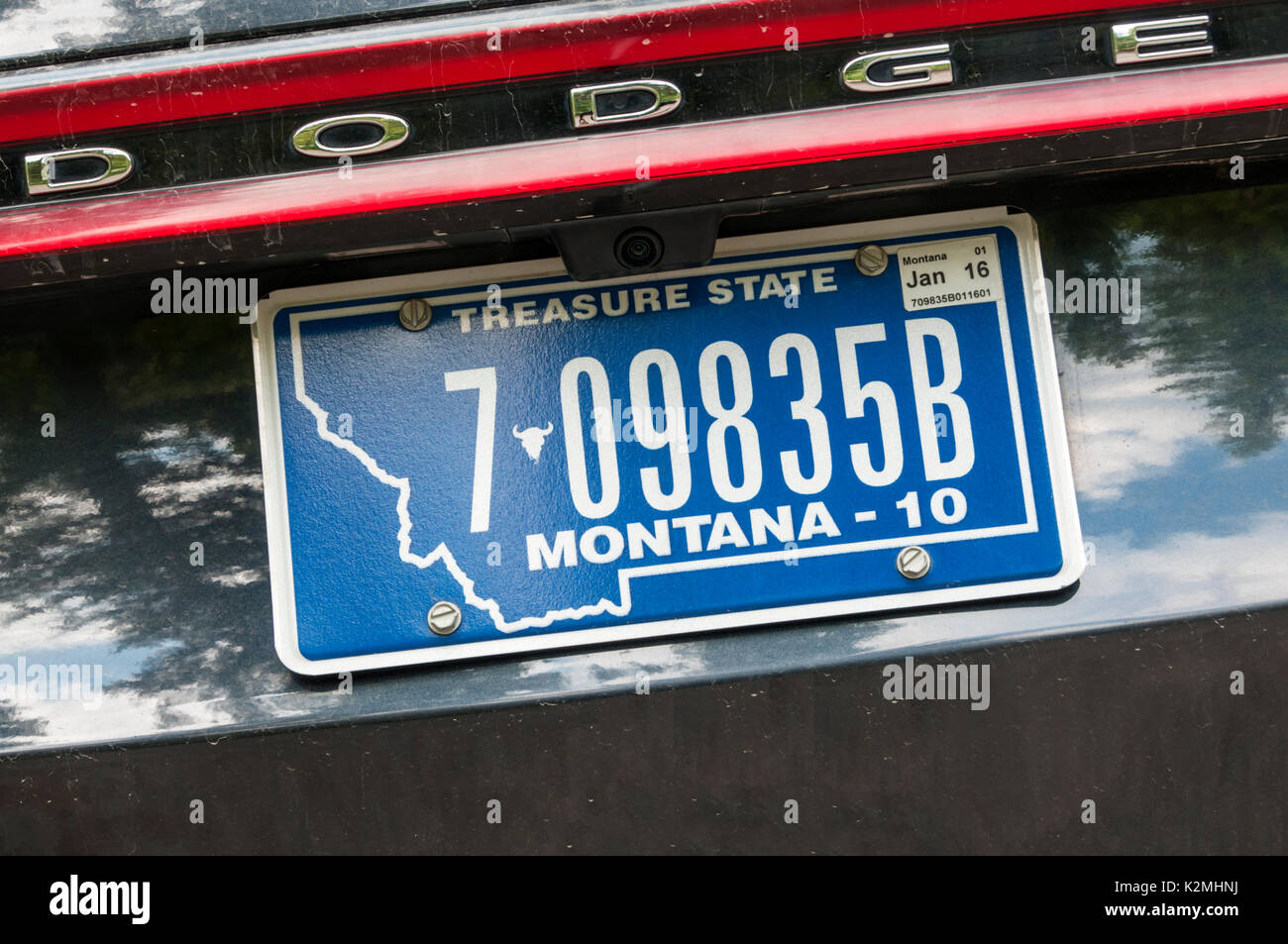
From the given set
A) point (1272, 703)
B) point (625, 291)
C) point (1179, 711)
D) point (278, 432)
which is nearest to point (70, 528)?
point (278, 432)

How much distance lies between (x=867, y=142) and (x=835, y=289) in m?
0.24

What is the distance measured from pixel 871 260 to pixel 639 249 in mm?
331

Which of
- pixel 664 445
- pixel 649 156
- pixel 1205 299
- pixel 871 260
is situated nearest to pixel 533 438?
pixel 664 445

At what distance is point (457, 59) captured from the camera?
1.72 m

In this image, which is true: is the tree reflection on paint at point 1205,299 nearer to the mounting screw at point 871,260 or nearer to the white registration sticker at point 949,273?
the white registration sticker at point 949,273

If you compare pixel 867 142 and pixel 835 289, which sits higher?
pixel 867 142

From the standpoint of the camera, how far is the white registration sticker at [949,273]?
187cm

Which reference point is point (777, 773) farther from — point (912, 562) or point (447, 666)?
point (447, 666)

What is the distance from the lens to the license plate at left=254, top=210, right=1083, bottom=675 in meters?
1.85

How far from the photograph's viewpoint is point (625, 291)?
1.89 metres

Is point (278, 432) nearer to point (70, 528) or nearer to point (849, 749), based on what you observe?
point (70, 528)

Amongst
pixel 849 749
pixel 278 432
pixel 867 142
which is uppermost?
pixel 867 142

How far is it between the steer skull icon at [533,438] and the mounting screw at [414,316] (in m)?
0.20

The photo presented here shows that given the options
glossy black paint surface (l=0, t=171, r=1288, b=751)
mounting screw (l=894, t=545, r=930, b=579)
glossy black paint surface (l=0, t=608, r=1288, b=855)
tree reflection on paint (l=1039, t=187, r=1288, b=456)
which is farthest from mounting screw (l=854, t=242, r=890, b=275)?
glossy black paint surface (l=0, t=608, r=1288, b=855)
